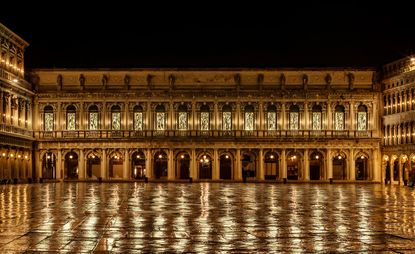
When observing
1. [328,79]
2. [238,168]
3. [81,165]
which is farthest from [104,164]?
[328,79]

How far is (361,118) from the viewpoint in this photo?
272ft

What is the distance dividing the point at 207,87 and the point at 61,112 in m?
18.2

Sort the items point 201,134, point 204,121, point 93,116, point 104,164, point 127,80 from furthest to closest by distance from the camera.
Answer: point 127,80 → point 204,121 → point 93,116 → point 201,134 → point 104,164

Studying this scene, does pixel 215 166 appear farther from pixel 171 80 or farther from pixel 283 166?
pixel 171 80

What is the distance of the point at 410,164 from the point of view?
2859 inches

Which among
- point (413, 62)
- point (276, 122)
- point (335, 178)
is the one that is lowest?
point (335, 178)

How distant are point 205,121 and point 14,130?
23271 millimetres

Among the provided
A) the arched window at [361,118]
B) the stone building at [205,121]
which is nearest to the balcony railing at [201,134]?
the stone building at [205,121]

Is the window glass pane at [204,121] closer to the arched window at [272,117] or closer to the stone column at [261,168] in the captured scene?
the stone column at [261,168]

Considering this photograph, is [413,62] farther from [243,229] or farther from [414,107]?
[243,229]

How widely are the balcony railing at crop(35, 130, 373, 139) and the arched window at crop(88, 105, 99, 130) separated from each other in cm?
71

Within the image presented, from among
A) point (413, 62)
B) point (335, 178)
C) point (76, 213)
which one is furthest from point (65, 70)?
point (76, 213)

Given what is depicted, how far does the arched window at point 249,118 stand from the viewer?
83.2 meters

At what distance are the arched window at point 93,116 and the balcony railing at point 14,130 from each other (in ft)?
23.7
